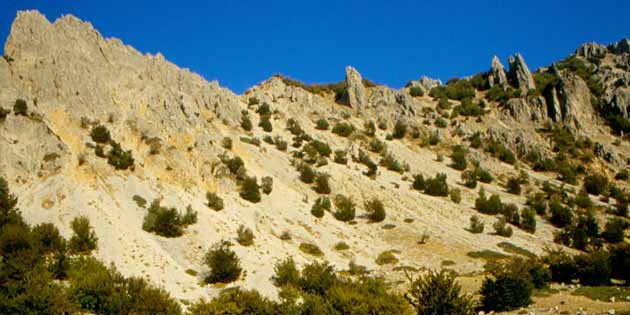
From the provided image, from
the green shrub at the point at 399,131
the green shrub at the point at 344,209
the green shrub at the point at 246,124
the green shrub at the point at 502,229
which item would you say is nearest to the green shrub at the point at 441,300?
the green shrub at the point at 344,209

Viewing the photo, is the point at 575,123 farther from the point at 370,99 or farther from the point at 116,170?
the point at 116,170

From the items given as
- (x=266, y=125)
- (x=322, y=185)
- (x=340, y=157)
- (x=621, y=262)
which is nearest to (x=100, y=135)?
(x=322, y=185)

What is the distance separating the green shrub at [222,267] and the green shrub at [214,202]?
23.3ft

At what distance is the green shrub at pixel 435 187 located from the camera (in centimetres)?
4019

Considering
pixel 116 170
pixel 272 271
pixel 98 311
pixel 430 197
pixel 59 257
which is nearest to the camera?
pixel 98 311

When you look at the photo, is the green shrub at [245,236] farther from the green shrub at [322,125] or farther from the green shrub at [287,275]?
Result: the green shrub at [322,125]

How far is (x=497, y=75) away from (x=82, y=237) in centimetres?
6592

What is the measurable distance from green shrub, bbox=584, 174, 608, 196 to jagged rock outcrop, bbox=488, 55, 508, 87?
88.6 ft

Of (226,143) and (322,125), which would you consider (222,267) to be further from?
(322,125)

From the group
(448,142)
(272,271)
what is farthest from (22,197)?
(448,142)

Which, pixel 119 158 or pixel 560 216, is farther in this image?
pixel 560 216

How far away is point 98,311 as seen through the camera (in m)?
17.1

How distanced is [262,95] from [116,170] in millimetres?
27891

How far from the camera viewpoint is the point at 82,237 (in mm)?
22359
